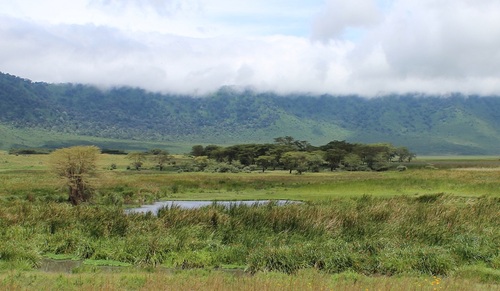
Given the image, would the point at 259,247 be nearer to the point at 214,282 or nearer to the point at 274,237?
the point at 274,237

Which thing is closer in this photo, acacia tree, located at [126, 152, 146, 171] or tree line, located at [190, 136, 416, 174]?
tree line, located at [190, 136, 416, 174]

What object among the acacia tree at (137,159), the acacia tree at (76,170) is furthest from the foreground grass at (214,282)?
the acacia tree at (137,159)

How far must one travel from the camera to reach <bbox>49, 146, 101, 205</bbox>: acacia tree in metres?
44.8

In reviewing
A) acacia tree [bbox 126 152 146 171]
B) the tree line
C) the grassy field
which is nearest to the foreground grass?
the grassy field

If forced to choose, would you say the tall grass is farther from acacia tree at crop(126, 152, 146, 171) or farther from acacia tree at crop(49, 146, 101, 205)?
acacia tree at crop(126, 152, 146, 171)

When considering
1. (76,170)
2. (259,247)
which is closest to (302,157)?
(76,170)

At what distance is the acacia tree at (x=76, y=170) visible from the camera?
44781 mm

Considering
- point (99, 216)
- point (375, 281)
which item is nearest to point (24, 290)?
point (375, 281)

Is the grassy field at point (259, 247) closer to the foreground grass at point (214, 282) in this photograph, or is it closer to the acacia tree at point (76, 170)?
the foreground grass at point (214, 282)

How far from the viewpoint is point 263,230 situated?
1085 inches

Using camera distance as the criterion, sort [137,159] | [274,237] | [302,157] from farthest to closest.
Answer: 1. [137,159]
2. [302,157]
3. [274,237]

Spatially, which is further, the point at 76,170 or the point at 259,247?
the point at 76,170

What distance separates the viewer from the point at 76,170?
149ft

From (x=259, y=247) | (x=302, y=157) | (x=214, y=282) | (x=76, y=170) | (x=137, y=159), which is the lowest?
(x=137, y=159)
